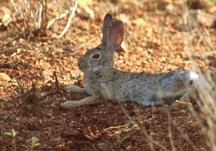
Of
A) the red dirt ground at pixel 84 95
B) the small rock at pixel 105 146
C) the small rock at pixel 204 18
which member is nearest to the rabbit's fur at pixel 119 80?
the red dirt ground at pixel 84 95

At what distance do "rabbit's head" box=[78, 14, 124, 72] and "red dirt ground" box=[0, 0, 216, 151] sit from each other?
1.15ft

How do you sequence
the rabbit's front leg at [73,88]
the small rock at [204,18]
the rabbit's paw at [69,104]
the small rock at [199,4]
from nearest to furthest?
the rabbit's paw at [69,104]
the rabbit's front leg at [73,88]
the small rock at [204,18]
the small rock at [199,4]

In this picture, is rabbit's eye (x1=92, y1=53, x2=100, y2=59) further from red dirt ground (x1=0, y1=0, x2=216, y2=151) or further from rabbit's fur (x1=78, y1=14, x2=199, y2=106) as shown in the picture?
red dirt ground (x1=0, y1=0, x2=216, y2=151)

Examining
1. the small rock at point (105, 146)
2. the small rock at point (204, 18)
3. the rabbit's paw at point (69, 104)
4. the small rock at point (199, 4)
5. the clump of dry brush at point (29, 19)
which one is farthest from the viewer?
the small rock at point (199, 4)

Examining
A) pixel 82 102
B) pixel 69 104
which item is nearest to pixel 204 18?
pixel 82 102

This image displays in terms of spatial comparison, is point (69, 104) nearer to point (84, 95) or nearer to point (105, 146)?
point (84, 95)

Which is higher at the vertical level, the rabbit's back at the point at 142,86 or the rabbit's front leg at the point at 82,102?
the rabbit's back at the point at 142,86

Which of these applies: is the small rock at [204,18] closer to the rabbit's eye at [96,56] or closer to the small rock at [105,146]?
the rabbit's eye at [96,56]

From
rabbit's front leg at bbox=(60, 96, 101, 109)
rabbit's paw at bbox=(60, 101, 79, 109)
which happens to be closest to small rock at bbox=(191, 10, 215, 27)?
rabbit's front leg at bbox=(60, 96, 101, 109)

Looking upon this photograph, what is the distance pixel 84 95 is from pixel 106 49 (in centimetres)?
50

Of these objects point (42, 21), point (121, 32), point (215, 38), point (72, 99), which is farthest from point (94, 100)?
point (215, 38)

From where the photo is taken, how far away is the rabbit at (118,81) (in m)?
6.61

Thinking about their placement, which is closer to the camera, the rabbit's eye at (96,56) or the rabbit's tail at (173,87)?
the rabbit's tail at (173,87)

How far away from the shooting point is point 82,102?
261 inches
